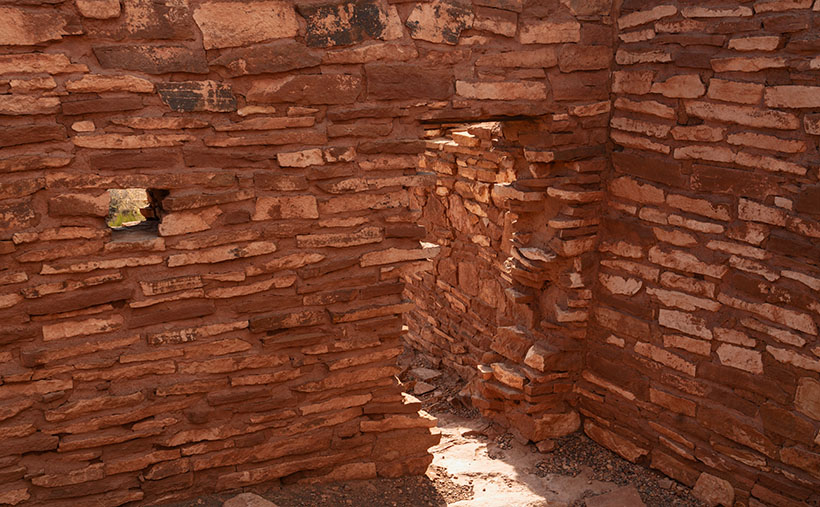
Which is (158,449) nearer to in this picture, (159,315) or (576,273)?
(159,315)

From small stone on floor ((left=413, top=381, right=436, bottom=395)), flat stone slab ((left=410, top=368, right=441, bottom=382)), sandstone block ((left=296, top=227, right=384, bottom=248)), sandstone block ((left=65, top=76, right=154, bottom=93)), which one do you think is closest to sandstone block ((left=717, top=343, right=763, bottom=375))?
sandstone block ((left=296, top=227, right=384, bottom=248))

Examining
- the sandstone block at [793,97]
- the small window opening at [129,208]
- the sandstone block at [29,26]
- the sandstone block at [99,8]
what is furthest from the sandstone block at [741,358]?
the sandstone block at [29,26]

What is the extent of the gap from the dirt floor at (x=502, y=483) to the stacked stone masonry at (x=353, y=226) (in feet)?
0.35

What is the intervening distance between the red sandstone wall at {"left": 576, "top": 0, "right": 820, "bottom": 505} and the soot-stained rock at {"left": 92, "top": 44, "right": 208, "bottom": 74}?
2.54 meters

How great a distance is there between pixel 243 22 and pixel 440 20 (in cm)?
105

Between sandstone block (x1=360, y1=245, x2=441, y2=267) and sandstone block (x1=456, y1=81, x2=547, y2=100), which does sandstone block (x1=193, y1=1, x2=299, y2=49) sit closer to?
sandstone block (x1=456, y1=81, x2=547, y2=100)

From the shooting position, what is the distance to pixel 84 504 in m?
3.53

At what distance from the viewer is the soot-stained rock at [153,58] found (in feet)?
10.4

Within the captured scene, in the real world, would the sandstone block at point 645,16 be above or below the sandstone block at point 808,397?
above

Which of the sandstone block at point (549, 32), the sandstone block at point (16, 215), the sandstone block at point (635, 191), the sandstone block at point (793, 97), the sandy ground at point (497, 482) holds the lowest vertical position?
the sandy ground at point (497, 482)

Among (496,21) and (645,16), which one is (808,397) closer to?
(645,16)

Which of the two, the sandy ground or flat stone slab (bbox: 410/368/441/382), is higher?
the sandy ground

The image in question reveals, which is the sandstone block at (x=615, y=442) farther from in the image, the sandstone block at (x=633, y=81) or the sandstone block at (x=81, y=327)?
the sandstone block at (x=81, y=327)

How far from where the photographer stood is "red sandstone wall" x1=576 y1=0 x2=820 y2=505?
3645 mm
